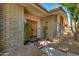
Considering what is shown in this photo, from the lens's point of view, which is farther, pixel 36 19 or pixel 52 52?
pixel 36 19

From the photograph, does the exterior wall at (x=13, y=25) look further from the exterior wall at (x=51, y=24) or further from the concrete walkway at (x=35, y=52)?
the exterior wall at (x=51, y=24)

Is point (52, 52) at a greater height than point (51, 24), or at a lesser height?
lesser

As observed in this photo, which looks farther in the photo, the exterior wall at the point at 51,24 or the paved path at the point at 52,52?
the exterior wall at the point at 51,24

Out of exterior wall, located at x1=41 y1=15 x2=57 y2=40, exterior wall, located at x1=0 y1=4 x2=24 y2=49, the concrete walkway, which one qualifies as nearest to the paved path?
the concrete walkway

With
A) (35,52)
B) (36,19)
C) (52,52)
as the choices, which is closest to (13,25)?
(36,19)

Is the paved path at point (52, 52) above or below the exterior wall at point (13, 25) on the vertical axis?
below

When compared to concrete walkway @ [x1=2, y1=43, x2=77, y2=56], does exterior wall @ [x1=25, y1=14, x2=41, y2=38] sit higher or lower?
higher

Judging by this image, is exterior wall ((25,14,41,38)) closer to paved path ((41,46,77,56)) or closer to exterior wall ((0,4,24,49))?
exterior wall ((0,4,24,49))

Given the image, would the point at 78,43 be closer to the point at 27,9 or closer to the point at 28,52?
the point at 28,52

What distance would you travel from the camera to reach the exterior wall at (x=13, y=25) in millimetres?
2451

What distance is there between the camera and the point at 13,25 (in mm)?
2477

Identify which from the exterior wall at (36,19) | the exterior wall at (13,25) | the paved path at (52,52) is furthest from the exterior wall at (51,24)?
the exterior wall at (13,25)

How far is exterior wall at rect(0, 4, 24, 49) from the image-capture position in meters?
2.45

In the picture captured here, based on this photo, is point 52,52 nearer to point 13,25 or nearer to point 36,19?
point 36,19
